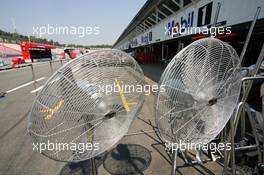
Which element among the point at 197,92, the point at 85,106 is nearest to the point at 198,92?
the point at 197,92

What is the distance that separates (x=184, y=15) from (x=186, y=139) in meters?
6.96

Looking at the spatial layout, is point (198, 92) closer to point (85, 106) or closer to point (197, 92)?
point (197, 92)

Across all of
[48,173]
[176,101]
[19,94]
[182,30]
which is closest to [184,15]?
[182,30]

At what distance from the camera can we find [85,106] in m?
1.01

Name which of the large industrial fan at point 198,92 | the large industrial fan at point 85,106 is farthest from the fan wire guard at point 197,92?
the large industrial fan at point 85,106

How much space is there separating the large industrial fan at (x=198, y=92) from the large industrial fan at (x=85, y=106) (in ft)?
1.16

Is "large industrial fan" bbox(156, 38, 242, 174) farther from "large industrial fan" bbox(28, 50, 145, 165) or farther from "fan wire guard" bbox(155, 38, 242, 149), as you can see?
"large industrial fan" bbox(28, 50, 145, 165)

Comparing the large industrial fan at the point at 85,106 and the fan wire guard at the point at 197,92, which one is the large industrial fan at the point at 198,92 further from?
the large industrial fan at the point at 85,106

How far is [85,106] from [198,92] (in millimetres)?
895

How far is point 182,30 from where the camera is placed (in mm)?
7039

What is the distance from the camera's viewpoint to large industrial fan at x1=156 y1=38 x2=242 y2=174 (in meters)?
1.06

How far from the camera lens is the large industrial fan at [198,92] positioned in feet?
3.46

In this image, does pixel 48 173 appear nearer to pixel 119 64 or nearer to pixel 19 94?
pixel 119 64

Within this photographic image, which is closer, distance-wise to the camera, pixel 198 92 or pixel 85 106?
pixel 85 106
